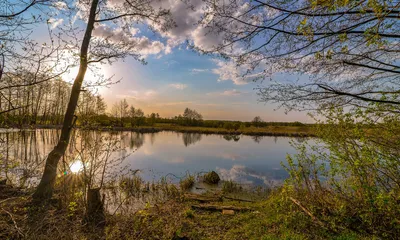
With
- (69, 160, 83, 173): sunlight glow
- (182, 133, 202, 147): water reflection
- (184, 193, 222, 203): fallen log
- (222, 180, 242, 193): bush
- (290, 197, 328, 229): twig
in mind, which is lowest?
(222, 180, 242, 193): bush

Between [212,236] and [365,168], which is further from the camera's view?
[212,236]

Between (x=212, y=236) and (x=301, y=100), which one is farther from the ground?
(x=301, y=100)

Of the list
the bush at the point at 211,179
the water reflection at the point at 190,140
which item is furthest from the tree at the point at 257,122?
the bush at the point at 211,179

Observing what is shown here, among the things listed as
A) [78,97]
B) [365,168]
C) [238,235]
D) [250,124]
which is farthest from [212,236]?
[250,124]

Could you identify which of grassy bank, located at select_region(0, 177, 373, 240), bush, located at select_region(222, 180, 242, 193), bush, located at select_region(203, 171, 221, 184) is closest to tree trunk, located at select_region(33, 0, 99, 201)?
grassy bank, located at select_region(0, 177, 373, 240)

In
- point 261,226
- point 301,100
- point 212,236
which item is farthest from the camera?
point 261,226

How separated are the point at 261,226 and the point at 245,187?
19.3 feet

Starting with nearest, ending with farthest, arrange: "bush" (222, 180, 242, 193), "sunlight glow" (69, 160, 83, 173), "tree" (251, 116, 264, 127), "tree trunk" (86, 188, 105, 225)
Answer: "tree trunk" (86, 188, 105, 225) → "sunlight glow" (69, 160, 83, 173) → "bush" (222, 180, 242, 193) → "tree" (251, 116, 264, 127)

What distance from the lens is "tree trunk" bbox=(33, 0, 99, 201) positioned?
223 inches

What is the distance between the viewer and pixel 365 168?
11.6 ft

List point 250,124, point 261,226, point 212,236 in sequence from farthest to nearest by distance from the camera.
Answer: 1. point 250,124
2. point 261,226
3. point 212,236

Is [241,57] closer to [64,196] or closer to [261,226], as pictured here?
[261,226]

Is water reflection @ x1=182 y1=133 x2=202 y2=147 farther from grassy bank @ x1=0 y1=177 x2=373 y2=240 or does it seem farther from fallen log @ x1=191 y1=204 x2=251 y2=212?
grassy bank @ x1=0 y1=177 x2=373 y2=240

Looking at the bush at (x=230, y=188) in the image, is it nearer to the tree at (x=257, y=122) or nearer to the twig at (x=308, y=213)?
the twig at (x=308, y=213)
